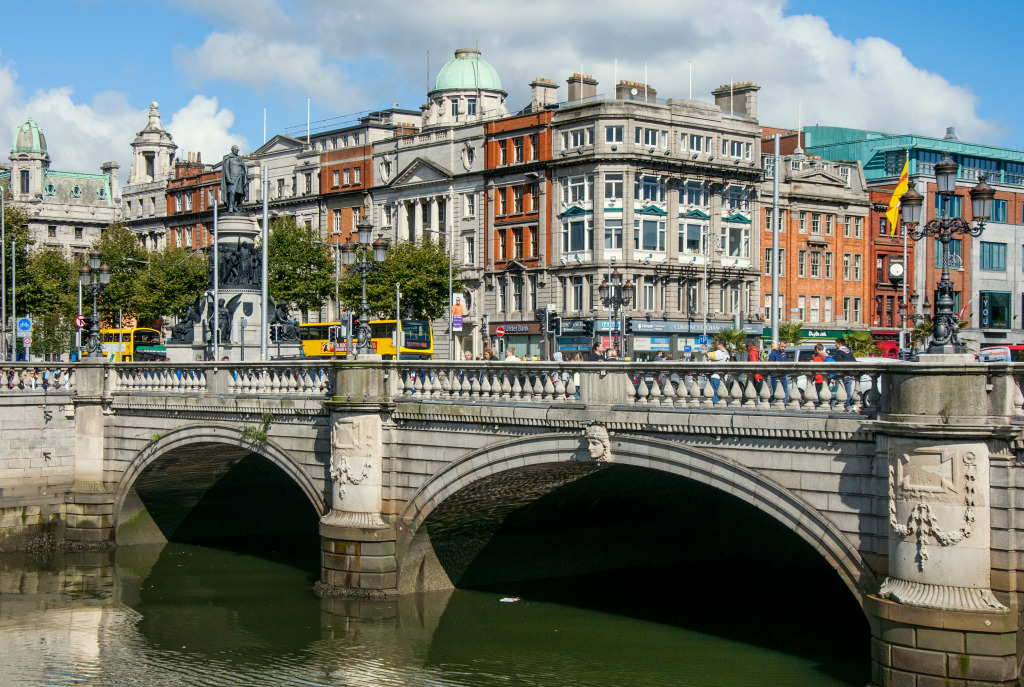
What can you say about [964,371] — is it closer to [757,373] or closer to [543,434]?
[757,373]

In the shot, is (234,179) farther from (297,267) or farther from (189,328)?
(297,267)

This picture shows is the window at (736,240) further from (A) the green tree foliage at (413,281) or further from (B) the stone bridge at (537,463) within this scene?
(B) the stone bridge at (537,463)

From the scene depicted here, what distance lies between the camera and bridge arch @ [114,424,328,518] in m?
26.3

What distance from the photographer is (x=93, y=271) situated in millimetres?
39250

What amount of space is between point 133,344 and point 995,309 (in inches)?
2111

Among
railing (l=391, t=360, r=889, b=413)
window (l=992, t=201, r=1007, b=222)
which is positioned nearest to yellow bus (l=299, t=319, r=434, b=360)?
railing (l=391, t=360, r=889, b=413)

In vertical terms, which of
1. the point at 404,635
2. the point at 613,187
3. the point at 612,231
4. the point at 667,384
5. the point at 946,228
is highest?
the point at 613,187

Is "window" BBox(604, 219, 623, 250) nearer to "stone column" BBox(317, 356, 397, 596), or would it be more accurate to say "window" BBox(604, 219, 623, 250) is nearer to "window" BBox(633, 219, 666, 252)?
"window" BBox(633, 219, 666, 252)

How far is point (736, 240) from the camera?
7119cm

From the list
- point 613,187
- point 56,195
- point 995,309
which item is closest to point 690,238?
point 613,187

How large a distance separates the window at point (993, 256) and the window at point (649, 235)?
23829 mm

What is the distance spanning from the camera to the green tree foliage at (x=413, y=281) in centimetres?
6625

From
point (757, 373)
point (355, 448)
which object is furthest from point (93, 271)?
point (757, 373)

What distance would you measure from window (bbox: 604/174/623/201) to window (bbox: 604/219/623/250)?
1.25 meters
